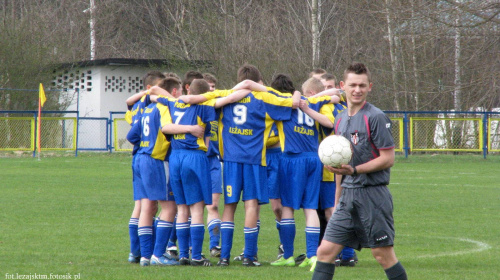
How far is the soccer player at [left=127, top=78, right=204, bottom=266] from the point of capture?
6.75m

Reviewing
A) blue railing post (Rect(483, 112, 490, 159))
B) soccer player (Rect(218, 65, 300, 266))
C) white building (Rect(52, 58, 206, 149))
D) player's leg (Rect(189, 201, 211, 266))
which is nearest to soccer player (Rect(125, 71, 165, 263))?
player's leg (Rect(189, 201, 211, 266))

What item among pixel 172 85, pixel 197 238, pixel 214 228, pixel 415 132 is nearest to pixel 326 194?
pixel 214 228

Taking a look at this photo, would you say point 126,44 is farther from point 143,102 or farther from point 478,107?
point 143,102

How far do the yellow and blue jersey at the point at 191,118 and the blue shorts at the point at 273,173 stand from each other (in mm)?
702

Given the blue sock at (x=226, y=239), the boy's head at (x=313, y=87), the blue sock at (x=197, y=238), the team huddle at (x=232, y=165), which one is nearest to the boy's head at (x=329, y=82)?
the boy's head at (x=313, y=87)

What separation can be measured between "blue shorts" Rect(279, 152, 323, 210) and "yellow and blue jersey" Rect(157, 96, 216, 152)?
86 cm

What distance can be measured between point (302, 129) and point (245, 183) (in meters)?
0.81

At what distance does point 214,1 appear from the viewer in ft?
111

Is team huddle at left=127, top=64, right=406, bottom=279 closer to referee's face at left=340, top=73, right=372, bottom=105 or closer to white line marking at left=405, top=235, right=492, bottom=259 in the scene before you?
white line marking at left=405, top=235, right=492, bottom=259

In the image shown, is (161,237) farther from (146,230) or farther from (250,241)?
(250,241)

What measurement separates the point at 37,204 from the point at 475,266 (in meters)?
7.88

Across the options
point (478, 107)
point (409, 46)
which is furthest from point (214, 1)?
point (478, 107)

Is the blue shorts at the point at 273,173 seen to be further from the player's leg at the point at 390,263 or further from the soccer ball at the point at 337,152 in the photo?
the player's leg at the point at 390,263

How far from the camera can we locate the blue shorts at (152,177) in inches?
268
